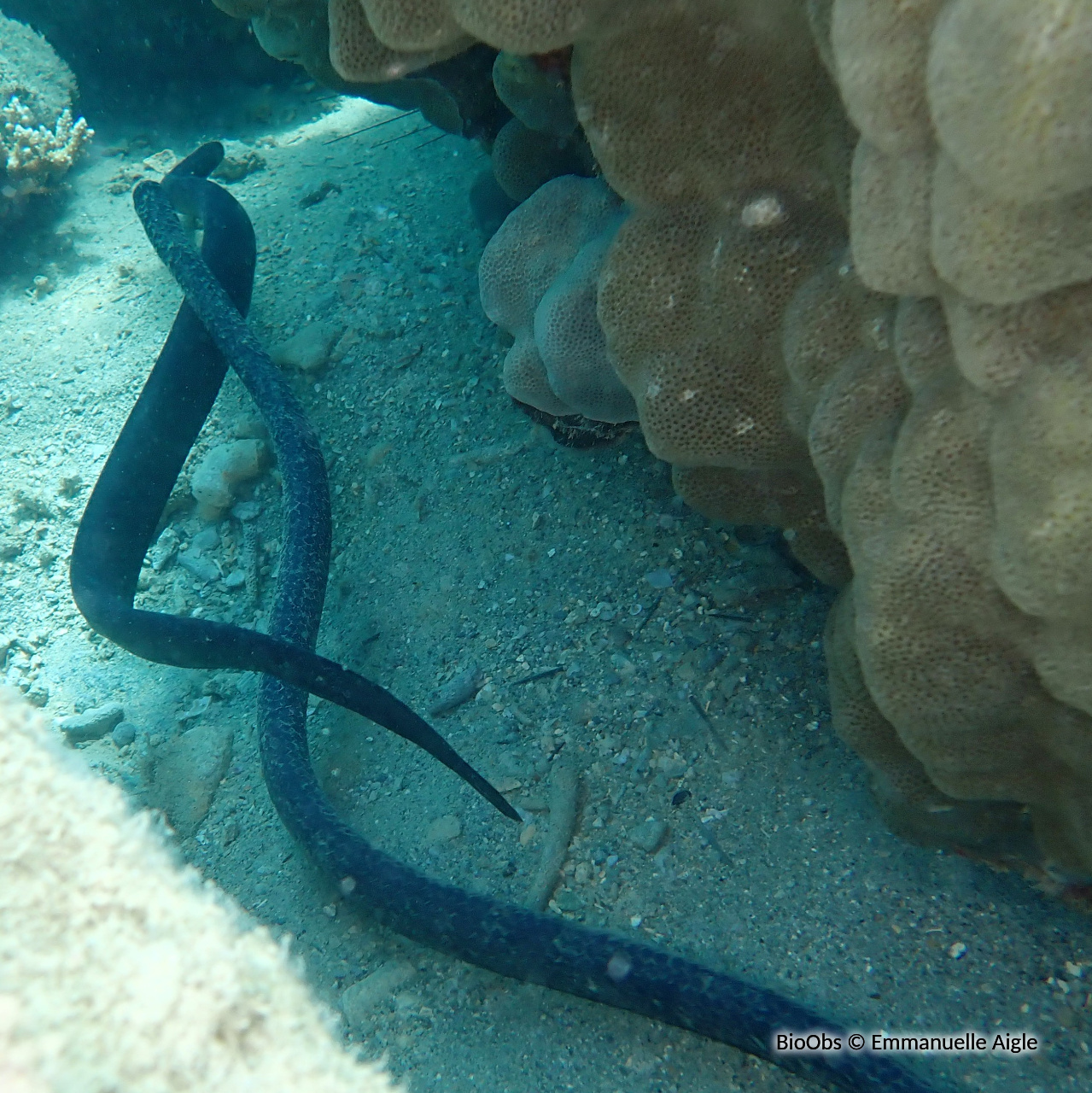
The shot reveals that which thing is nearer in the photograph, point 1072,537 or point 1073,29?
point 1073,29

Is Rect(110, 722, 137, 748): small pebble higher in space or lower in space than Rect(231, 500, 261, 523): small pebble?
lower

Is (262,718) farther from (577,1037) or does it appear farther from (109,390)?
(109,390)

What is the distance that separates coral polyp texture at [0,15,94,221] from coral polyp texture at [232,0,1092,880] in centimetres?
573

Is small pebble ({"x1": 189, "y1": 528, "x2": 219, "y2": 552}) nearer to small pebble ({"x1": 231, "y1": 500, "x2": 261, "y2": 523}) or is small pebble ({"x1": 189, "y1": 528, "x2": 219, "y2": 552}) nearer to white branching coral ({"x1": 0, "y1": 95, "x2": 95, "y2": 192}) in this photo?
small pebble ({"x1": 231, "y1": 500, "x2": 261, "y2": 523})

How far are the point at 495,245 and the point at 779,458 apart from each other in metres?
1.75

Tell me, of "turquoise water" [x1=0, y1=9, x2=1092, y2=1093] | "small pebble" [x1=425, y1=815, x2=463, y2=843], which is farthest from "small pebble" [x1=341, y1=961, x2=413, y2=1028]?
"small pebble" [x1=425, y1=815, x2=463, y2=843]

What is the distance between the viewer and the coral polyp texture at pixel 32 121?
20.8 ft

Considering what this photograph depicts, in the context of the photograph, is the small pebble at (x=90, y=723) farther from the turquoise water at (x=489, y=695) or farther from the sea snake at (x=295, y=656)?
the sea snake at (x=295, y=656)

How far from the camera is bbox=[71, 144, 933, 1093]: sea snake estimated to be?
232cm

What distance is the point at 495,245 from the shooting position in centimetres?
340

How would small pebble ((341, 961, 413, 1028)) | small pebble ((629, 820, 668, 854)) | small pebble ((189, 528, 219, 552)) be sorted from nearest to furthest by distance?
small pebble ((341, 961, 413, 1028)) < small pebble ((629, 820, 668, 854)) < small pebble ((189, 528, 219, 552))

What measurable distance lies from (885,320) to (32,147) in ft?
25.1

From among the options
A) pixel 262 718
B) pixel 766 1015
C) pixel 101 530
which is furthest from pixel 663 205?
pixel 101 530

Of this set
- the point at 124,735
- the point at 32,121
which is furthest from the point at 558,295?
the point at 32,121
